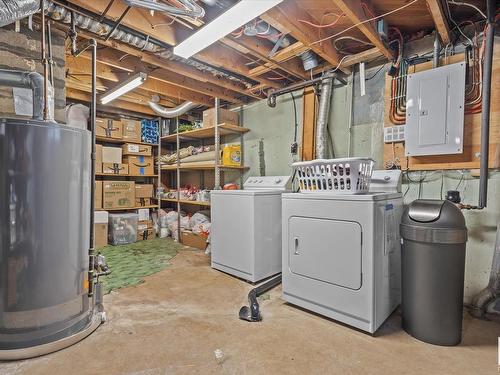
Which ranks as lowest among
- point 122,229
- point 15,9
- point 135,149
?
point 122,229

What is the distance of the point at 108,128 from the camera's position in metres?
4.38

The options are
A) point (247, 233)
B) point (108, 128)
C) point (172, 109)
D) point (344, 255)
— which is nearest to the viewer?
point (344, 255)

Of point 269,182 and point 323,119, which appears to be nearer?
point 323,119

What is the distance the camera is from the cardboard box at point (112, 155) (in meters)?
4.38

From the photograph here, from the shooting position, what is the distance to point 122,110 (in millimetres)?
4918

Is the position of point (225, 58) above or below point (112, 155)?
above

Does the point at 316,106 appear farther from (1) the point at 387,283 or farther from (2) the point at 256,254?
(1) the point at 387,283

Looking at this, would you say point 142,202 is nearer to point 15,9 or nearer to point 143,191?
point 143,191

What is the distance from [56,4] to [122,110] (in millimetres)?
3186

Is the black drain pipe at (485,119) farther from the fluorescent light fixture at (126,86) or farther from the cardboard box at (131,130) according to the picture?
the cardboard box at (131,130)

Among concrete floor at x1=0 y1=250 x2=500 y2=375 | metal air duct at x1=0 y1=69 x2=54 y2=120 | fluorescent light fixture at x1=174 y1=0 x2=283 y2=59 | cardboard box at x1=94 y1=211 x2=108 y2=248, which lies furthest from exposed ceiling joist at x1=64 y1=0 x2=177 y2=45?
cardboard box at x1=94 y1=211 x2=108 y2=248

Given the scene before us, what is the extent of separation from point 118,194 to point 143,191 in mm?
475

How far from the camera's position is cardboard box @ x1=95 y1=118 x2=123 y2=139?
4270 mm

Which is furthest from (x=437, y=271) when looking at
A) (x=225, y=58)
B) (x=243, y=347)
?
(x=225, y=58)
